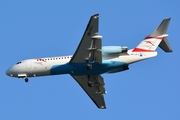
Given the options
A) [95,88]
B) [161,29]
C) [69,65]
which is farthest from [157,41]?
[69,65]

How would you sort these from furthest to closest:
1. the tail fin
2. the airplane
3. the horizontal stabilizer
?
the horizontal stabilizer, the tail fin, the airplane

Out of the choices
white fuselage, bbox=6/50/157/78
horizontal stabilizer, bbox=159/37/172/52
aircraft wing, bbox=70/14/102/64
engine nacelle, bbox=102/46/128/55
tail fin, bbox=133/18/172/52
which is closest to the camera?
aircraft wing, bbox=70/14/102/64

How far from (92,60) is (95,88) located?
26.2 feet

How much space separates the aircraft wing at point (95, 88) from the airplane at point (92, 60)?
1.76 ft

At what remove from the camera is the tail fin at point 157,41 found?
56.1 metres

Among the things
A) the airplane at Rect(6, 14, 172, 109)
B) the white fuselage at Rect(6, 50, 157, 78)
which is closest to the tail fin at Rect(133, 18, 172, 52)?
the airplane at Rect(6, 14, 172, 109)

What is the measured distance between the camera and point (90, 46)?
52688 millimetres

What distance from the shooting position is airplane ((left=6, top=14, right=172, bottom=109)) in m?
53.3

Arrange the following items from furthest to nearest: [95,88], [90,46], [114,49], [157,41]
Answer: [95,88]
[157,41]
[114,49]
[90,46]

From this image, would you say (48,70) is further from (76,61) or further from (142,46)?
(142,46)

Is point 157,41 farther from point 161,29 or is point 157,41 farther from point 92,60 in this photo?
point 92,60

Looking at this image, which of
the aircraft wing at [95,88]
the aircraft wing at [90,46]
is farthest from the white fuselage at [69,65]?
the aircraft wing at [95,88]

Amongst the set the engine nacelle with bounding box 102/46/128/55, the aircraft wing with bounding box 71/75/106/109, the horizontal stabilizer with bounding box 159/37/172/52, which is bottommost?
the aircraft wing with bounding box 71/75/106/109

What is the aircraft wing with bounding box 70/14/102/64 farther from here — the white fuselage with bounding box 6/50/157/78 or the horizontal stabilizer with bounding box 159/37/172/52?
the horizontal stabilizer with bounding box 159/37/172/52
